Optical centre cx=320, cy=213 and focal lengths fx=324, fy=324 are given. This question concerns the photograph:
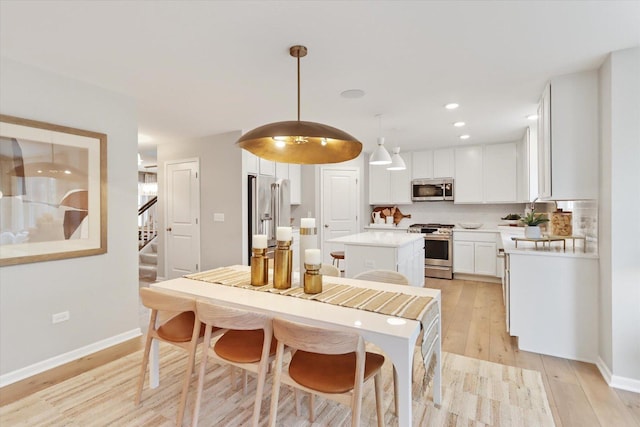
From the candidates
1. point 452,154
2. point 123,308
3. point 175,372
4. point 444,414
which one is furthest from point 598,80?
point 123,308

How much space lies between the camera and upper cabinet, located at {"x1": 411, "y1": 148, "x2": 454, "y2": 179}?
574 cm

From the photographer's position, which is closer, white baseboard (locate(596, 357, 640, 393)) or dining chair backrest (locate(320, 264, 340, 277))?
white baseboard (locate(596, 357, 640, 393))

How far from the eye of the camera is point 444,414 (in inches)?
77.2

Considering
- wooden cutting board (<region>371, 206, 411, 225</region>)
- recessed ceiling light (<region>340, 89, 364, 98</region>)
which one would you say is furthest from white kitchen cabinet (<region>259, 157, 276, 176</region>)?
wooden cutting board (<region>371, 206, 411, 225</region>)

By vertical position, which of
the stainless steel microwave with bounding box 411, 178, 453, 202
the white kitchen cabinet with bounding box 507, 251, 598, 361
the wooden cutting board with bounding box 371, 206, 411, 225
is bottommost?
the white kitchen cabinet with bounding box 507, 251, 598, 361

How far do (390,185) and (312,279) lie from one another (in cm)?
472

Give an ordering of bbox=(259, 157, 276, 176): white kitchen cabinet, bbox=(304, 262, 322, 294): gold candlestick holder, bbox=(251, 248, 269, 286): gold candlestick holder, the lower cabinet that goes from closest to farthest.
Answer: bbox=(304, 262, 322, 294): gold candlestick holder → bbox=(251, 248, 269, 286): gold candlestick holder → bbox=(259, 157, 276, 176): white kitchen cabinet → the lower cabinet

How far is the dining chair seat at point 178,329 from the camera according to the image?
1.98 meters

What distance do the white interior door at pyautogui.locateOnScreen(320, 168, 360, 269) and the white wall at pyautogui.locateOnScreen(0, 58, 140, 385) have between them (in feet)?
10.9

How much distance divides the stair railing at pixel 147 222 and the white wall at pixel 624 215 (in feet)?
24.0

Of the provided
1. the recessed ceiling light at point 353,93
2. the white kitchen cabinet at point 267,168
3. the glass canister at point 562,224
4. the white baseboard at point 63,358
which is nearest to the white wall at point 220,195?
the white kitchen cabinet at point 267,168

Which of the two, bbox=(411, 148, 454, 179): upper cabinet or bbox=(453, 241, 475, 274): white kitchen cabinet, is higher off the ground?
bbox=(411, 148, 454, 179): upper cabinet

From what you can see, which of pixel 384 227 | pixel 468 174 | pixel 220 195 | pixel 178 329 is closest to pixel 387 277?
pixel 178 329

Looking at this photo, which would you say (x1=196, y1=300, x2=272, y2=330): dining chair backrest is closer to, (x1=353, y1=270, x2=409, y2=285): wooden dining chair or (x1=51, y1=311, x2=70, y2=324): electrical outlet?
(x1=353, y1=270, x2=409, y2=285): wooden dining chair
